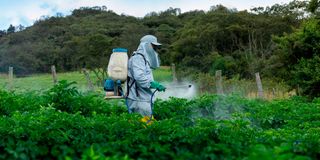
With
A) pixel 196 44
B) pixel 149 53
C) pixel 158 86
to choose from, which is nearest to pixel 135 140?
pixel 158 86

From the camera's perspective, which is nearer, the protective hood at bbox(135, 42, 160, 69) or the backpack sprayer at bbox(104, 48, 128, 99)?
the backpack sprayer at bbox(104, 48, 128, 99)

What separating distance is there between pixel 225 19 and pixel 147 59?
28359 millimetres

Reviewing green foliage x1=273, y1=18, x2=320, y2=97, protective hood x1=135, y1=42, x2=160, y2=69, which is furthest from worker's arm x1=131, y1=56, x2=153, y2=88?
green foliage x1=273, y1=18, x2=320, y2=97

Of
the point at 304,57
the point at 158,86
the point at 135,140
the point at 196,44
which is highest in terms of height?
the point at 196,44

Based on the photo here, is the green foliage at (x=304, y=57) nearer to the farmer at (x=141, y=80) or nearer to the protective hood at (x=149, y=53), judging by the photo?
the protective hood at (x=149, y=53)

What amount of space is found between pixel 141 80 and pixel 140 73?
0.11 metres

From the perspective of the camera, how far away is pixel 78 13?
65.1m

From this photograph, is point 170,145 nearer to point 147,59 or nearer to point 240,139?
point 240,139

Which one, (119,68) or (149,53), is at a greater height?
(149,53)

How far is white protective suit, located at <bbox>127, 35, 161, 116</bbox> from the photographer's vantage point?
26.1 ft

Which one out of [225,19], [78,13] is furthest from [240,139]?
[78,13]

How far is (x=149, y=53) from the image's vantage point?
→ 324 inches

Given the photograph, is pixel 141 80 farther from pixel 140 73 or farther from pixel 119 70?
pixel 119 70

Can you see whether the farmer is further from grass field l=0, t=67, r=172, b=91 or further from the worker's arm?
grass field l=0, t=67, r=172, b=91
